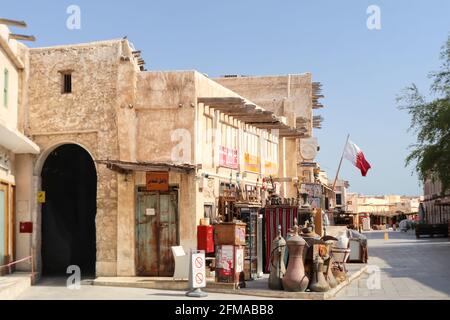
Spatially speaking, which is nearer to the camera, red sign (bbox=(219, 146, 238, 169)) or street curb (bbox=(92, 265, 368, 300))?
street curb (bbox=(92, 265, 368, 300))

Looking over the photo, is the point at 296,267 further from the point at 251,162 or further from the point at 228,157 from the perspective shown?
the point at 251,162

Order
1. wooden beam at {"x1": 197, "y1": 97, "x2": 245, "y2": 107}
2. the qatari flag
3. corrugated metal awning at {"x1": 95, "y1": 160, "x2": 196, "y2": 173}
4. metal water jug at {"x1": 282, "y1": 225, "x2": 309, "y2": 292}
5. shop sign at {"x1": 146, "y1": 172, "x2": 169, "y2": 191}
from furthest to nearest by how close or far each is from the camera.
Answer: the qatari flag < wooden beam at {"x1": 197, "y1": 97, "x2": 245, "y2": 107} < shop sign at {"x1": 146, "y1": 172, "x2": 169, "y2": 191} < corrugated metal awning at {"x1": 95, "y1": 160, "x2": 196, "y2": 173} < metal water jug at {"x1": 282, "y1": 225, "x2": 309, "y2": 292}

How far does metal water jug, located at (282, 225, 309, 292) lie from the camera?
565 inches

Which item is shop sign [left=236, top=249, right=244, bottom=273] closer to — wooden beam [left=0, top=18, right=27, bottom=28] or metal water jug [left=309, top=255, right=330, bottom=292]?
metal water jug [left=309, top=255, right=330, bottom=292]

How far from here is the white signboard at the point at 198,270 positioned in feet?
47.8

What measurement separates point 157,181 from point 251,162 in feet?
18.4

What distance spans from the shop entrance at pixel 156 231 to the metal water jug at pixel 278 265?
3700 mm

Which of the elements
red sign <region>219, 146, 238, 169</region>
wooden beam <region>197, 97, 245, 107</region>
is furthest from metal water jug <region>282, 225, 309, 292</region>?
red sign <region>219, 146, 238, 169</region>

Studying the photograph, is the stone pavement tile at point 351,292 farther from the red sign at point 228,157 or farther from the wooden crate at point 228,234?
the red sign at point 228,157

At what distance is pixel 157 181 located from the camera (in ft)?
58.4

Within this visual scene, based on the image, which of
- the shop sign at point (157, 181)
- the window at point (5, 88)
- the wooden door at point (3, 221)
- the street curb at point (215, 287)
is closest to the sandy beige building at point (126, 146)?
the shop sign at point (157, 181)

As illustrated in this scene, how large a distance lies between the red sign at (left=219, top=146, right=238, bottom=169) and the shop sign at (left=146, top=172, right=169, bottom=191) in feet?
8.05

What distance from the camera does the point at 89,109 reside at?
18516 mm

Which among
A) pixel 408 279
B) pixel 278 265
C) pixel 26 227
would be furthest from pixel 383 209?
pixel 278 265
